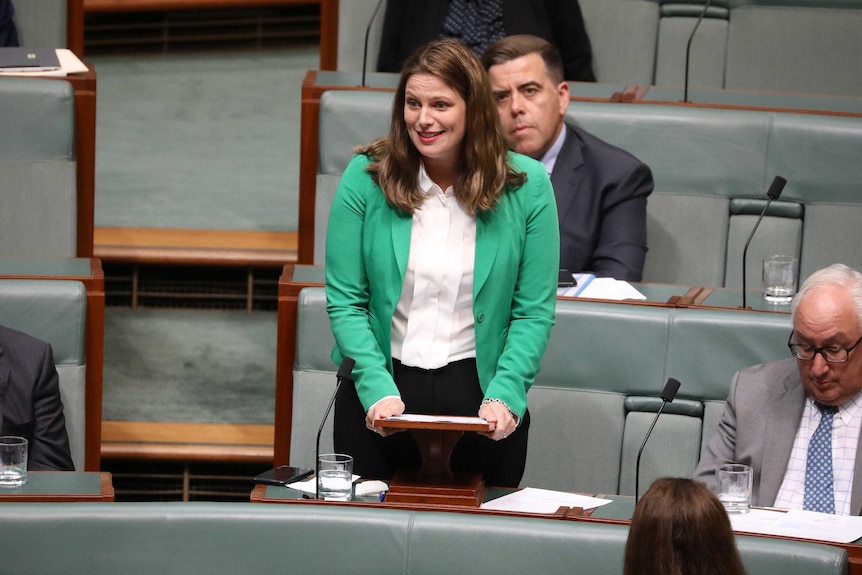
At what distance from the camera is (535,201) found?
38.9 inches

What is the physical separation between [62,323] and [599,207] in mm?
586

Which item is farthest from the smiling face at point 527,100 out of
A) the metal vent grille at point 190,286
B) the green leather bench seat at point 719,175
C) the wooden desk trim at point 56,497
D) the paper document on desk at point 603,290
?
the wooden desk trim at point 56,497

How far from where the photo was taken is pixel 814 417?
3.49 ft

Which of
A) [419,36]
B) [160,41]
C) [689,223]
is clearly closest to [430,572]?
[689,223]

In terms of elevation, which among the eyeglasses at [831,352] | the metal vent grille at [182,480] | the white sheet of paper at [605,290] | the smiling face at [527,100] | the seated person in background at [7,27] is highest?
the seated person in background at [7,27]

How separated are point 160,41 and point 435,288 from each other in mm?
1405

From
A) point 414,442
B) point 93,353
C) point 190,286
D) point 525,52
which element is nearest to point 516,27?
point 525,52

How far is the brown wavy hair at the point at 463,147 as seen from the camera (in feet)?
3.16

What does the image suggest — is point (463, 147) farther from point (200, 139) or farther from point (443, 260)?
point (200, 139)

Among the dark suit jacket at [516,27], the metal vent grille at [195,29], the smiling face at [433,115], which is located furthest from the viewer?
the metal vent grille at [195,29]

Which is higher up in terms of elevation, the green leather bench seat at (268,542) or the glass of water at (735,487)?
the glass of water at (735,487)

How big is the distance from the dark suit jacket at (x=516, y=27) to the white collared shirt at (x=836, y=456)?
2.62 ft

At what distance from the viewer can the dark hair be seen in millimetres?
1441

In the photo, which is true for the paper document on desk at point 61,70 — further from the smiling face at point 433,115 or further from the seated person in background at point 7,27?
the smiling face at point 433,115
